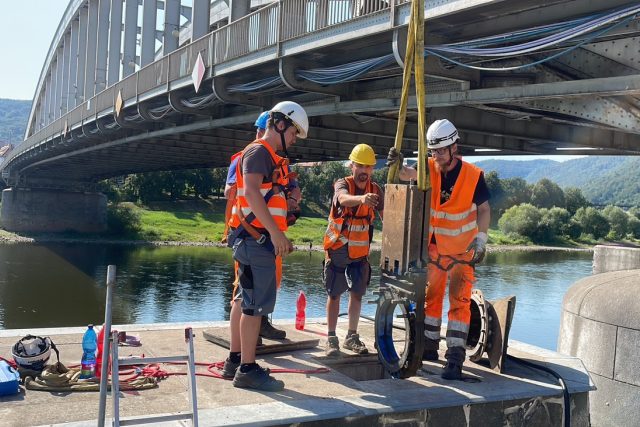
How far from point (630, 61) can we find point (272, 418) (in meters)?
5.24

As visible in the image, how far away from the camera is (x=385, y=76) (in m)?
10.5

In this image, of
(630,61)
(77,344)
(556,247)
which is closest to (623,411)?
(630,61)

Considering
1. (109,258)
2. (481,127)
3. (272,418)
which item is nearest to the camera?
(272,418)

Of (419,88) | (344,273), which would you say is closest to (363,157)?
(419,88)

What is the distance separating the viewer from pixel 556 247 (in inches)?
2798

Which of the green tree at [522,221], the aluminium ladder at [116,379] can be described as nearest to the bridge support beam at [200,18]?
the aluminium ladder at [116,379]

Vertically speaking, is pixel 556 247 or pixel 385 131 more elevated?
pixel 385 131

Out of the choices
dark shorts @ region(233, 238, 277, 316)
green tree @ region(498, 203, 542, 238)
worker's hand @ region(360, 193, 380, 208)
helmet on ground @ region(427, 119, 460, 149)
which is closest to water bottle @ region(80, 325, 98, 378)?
dark shorts @ region(233, 238, 277, 316)

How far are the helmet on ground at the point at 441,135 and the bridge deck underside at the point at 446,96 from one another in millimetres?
2404

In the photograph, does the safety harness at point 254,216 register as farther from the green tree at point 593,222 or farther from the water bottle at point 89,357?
the green tree at point 593,222

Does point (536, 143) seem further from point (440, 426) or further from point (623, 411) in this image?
point (440, 426)

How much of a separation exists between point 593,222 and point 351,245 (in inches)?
3086

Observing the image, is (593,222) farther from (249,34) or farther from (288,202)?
(288,202)

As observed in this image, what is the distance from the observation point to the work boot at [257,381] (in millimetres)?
4824
